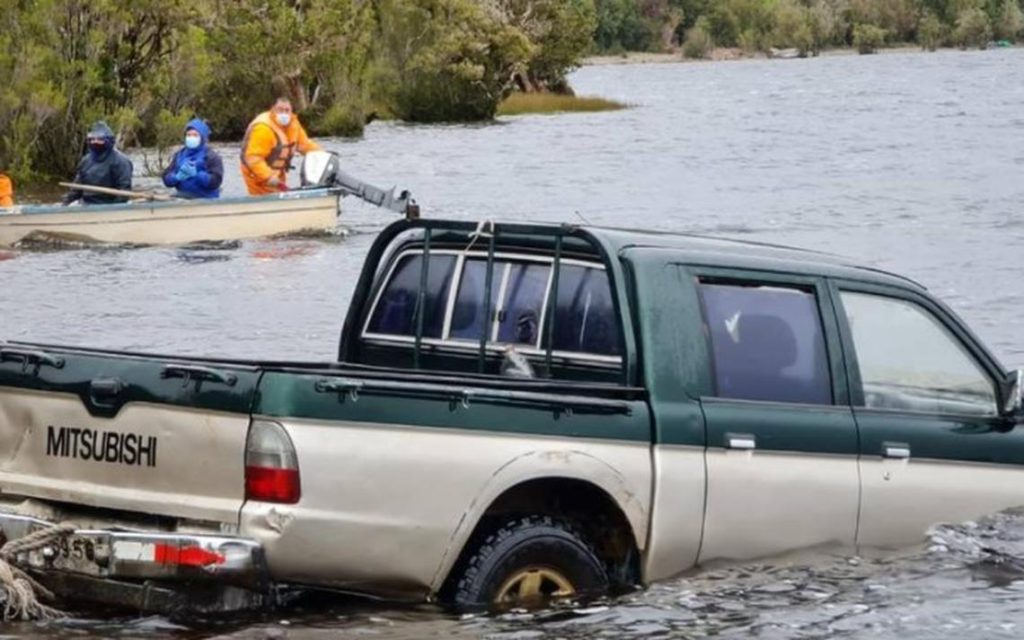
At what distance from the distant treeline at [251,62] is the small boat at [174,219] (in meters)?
11.6

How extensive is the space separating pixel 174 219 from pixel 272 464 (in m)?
18.9

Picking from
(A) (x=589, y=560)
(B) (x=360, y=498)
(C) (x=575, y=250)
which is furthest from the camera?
(C) (x=575, y=250)

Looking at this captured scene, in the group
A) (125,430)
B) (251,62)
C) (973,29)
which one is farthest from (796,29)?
(125,430)

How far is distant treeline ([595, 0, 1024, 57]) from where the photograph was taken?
429 ft

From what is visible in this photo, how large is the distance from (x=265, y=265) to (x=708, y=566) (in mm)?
17545

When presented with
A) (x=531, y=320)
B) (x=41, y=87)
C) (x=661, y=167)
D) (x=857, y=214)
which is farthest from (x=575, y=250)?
(x=661, y=167)

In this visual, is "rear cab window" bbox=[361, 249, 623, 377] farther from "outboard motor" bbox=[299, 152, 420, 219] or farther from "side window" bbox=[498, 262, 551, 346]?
"outboard motor" bbox=[299, 152, 420, 219]

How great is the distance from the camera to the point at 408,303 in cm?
867

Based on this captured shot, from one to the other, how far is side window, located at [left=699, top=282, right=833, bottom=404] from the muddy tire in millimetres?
841

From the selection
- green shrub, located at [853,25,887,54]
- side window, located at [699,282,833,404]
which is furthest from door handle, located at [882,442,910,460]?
green shrub, located at [853,25,887,54]

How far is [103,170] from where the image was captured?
25703mm

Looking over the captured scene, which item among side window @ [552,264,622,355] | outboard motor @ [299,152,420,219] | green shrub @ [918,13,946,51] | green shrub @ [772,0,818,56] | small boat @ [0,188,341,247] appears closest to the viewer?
side window @ [552,264,622,355]

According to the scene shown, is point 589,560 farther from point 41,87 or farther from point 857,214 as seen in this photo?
point 41,87

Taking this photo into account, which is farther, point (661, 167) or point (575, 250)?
point (661, 167)
